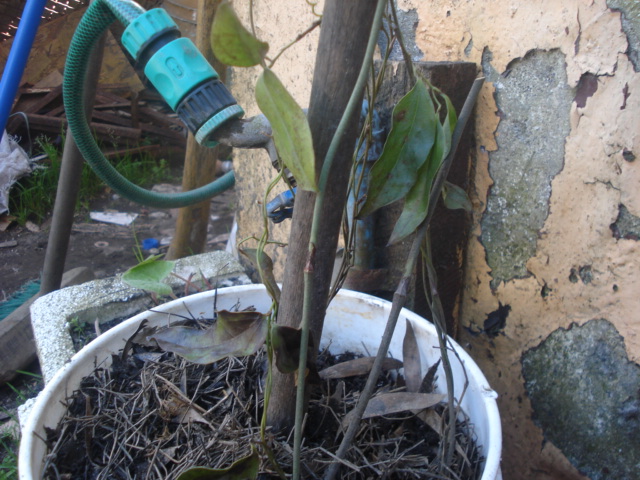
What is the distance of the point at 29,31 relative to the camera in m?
1.05

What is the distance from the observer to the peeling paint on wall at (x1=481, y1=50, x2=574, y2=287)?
2.62ft

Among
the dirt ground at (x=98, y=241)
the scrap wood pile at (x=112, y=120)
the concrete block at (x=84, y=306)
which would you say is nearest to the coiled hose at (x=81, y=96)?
the concrete block at (x=84, y=306)

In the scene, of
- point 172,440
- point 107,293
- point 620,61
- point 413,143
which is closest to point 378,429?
point 172,440

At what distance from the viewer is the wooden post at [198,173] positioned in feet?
4.64

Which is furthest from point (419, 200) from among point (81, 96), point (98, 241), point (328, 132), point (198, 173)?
point (98, 241)

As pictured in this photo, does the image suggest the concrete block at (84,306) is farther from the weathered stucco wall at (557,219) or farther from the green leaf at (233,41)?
the green leaf at (233,41)

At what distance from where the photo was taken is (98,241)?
2.61 meters

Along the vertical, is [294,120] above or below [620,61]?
below

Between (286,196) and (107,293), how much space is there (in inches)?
21.9

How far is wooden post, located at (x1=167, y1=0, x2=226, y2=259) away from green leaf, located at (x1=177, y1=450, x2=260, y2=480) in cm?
111

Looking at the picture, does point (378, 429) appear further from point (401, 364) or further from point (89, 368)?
point (89, 368)

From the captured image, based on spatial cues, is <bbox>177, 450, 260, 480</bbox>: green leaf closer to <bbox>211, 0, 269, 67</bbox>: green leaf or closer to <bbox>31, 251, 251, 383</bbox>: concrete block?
<bbox>211, 0, 269, 67</bbox>: green leaf

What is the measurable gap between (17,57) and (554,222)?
39.9 inches

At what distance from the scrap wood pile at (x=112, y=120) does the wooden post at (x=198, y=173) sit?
141 centimetres
